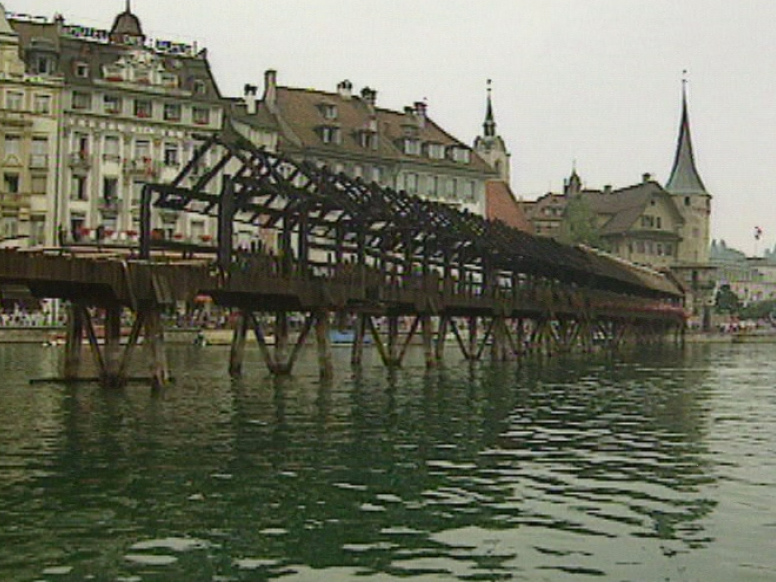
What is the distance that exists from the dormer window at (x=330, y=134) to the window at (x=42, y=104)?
86.9 ft

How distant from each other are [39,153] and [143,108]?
863 centimetres

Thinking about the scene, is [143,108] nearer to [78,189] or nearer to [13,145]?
[78,189]

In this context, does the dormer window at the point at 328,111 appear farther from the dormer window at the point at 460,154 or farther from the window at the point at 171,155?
the window at the point at 171,155

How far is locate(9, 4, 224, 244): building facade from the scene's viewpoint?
84750mm

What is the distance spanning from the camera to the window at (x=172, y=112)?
88.9 metres

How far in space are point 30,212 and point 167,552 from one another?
239 ft

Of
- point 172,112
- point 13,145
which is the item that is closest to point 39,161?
point 13,145

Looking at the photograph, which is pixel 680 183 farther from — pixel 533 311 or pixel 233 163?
pixel 533 311

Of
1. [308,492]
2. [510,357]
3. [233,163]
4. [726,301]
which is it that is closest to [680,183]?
[726,301]

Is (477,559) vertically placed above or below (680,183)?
below

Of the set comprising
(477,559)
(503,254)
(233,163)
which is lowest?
(477,559)

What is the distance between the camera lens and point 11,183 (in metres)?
82.8

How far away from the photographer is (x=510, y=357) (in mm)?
68562

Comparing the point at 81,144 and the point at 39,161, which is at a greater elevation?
the point at 81,144
